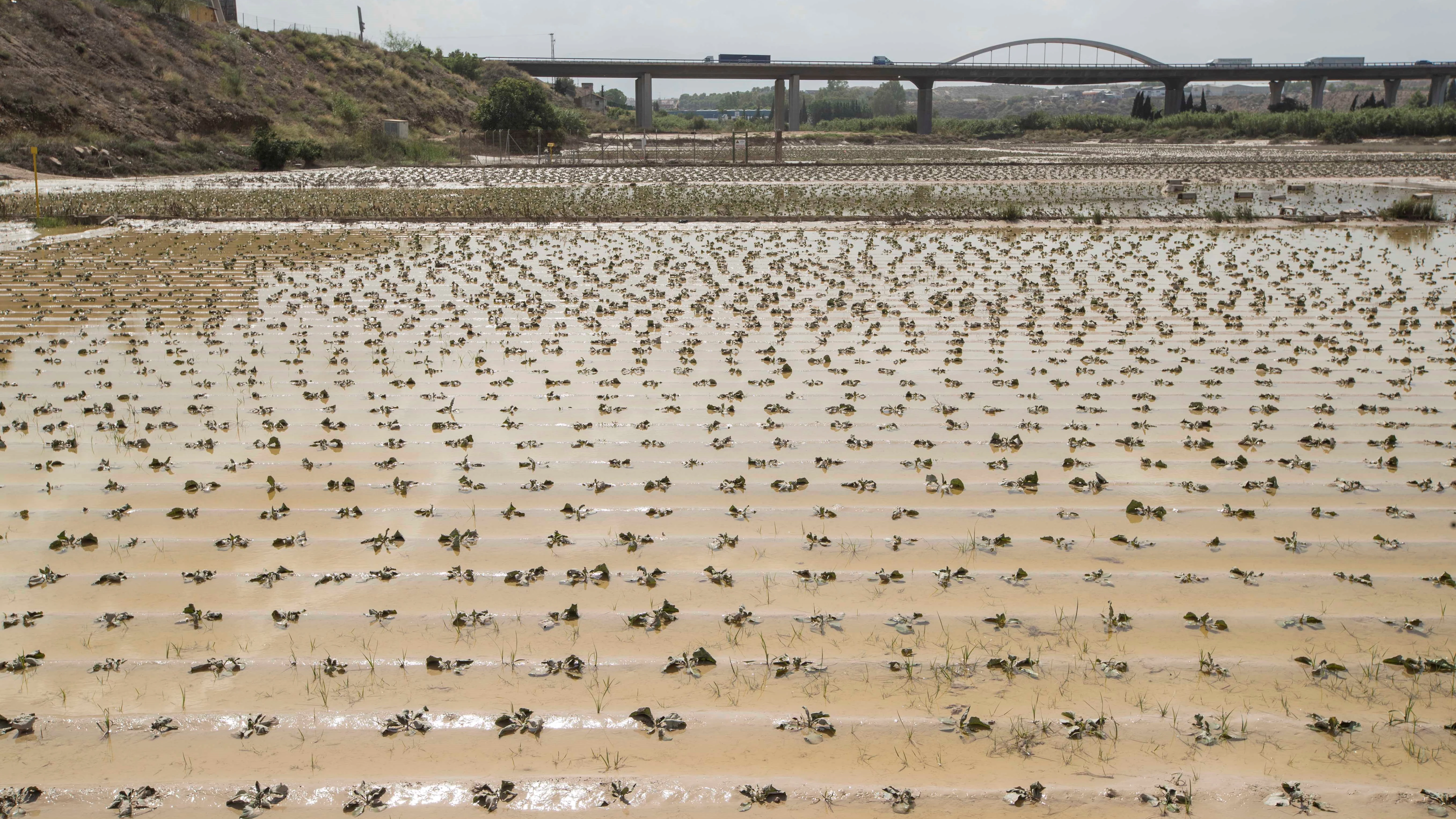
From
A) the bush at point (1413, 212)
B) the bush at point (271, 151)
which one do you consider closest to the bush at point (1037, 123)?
the bush at point (271, 151)

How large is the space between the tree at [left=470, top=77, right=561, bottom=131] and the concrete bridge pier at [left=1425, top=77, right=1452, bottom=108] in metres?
101

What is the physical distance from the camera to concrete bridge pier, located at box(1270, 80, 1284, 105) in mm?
121500

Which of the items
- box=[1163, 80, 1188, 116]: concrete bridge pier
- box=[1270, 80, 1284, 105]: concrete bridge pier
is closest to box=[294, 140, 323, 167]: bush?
box=[1163, 80, 1188, 116]: concrete bridge pier

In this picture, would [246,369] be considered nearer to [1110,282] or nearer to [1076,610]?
[1076,610]

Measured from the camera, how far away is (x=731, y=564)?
6.24 m

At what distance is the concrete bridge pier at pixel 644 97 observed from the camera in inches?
3819

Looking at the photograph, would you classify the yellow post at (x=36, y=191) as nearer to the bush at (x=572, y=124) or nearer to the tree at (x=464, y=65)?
the bush at (x=572, y=124)

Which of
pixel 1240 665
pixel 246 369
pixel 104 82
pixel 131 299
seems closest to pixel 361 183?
pixel 104 82

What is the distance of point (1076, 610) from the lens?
556cm

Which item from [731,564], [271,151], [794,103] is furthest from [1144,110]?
[731,564]

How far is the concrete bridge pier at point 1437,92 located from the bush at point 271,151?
117612 mm

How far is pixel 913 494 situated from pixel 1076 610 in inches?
77.9

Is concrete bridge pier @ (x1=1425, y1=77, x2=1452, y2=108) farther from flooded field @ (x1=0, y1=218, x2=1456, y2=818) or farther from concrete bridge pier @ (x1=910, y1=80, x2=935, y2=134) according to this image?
flooded field @ (x1=0, y1=218, x2=1456, y2=818)

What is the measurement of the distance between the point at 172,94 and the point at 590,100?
306 feet
